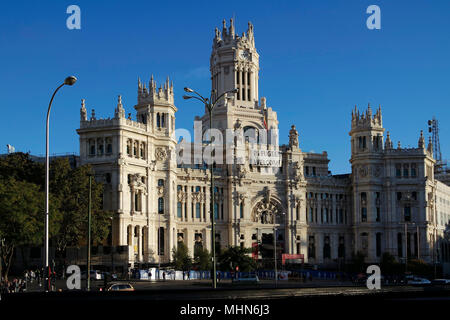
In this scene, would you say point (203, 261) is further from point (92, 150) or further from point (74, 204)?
point (74, 204)

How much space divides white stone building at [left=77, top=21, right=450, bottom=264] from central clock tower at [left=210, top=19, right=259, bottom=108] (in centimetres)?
20

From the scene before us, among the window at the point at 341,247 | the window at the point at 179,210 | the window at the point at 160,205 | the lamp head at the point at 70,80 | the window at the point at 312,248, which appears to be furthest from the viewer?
the window at the point at 341,247

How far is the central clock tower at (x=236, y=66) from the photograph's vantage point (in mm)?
141125

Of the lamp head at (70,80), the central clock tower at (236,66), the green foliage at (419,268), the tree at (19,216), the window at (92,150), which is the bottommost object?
the green foliage at (419,268)

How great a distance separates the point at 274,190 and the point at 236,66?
87.7ft

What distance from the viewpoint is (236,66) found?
141500 mm

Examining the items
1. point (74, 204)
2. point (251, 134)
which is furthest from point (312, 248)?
point (74, 204)

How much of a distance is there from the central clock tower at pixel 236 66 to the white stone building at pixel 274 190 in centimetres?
20

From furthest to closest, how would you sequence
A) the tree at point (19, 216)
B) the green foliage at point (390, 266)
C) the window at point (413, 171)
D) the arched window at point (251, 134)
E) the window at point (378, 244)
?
the window at point (413, 171) < the window at point (378, 244) < the arched window at point (251, 134) < the green foliage at point (390, 266) < the tree at point (19, 216)

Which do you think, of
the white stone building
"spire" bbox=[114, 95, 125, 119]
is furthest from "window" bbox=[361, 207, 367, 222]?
"spire" bbox=[114, 95, 125, 119]

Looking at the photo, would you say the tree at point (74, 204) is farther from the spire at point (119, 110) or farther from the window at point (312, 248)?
the window at point (312, 248)

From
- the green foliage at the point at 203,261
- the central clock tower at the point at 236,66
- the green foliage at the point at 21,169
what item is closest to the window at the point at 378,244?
the central clock tower at the point at 236,66

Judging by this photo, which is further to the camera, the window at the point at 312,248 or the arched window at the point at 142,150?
the window at the point at 312,248

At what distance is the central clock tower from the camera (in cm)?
14112
